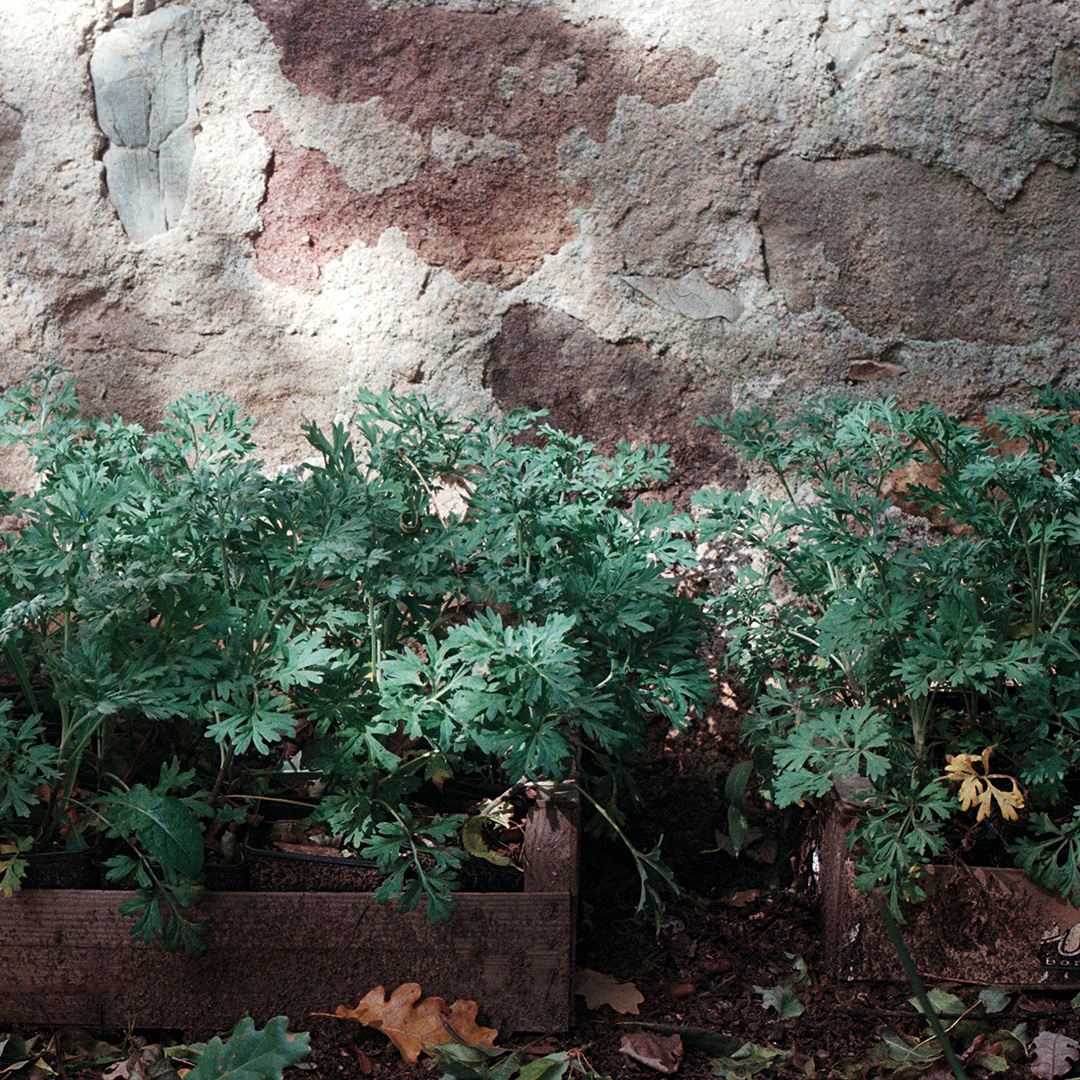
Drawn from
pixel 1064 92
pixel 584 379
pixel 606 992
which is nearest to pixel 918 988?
pixel 606 992

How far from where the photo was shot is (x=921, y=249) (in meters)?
2.22

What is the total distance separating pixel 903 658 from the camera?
5.36ft

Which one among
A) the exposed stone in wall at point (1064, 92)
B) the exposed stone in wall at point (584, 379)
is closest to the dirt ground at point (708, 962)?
the exposed stone in wall at point (584, 379)

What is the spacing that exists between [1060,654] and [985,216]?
1.12m

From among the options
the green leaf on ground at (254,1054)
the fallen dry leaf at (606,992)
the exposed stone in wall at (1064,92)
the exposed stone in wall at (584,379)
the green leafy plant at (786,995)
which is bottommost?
the fallen dry leaf at (606,992)

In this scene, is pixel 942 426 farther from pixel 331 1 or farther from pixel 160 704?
pixel 331 1

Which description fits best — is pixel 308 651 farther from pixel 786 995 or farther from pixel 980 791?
pixel 980 791

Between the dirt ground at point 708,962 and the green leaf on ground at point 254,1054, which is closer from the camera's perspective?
the green leaf on ground at point 254,1054

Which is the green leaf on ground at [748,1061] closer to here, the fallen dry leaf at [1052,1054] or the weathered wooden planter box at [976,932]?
the weathered wooden planter box at [976,932]

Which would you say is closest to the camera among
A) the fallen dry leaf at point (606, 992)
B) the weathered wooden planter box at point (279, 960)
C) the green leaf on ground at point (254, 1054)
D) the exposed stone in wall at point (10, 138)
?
the green leaf on ground at point (254, 1054)

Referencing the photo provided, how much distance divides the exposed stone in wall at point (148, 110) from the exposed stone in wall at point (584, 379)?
0.85 metres

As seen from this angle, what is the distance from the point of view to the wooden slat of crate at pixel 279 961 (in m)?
1.56

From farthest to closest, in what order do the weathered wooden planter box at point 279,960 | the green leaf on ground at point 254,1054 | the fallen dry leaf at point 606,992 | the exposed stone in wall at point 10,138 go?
the exposed stone in wall at point 10,138 < the fallen dry leaf at point 606,992 < the weathered wooden planter box at point 279,960 < the green leaf on ground at point 254,1054

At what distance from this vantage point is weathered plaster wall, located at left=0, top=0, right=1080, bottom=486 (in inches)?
86.3
